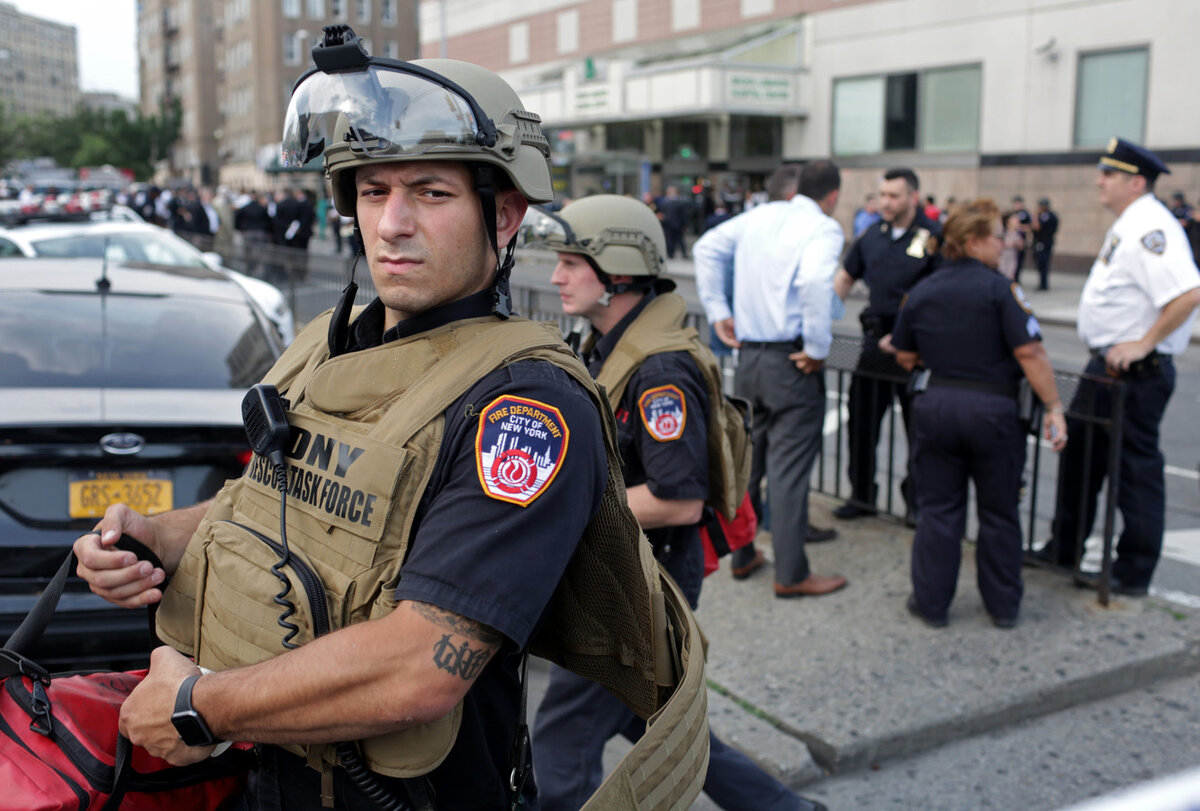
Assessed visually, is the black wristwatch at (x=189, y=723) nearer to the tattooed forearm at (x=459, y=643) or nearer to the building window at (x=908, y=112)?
the tattooed forearm at (x=459, y=643)

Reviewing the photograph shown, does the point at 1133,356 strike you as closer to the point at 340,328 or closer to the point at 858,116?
the point at 340,328

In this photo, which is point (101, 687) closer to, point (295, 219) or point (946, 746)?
point (946, 746)

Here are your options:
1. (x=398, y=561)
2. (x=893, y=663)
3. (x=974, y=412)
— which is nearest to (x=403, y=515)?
(x=398, y=561)

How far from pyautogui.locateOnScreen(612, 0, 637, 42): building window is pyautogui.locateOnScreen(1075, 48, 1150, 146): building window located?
15.6 metres

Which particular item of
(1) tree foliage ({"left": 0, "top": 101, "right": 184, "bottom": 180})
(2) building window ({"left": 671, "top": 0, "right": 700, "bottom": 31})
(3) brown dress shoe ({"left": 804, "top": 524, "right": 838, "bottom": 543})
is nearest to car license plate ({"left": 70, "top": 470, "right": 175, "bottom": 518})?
(3) brown dress shoe ({"left": 804, "top": 524, "right": 838, "bottom": 543})

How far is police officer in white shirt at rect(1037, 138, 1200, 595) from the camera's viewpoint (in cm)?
497

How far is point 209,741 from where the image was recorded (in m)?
1.53

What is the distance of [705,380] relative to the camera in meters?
3.09

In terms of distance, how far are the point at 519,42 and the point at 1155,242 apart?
123ft

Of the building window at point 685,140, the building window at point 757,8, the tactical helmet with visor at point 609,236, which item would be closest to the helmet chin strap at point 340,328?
the tactical helmet with visor at point 609,236

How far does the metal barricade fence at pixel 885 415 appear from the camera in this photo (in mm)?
4824

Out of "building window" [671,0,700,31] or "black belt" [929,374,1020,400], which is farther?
"building window" [671,0,700,31]

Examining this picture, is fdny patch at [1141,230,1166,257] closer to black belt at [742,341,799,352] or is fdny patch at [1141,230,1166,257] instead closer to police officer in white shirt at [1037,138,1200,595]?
police officer in white shirt at [1037,138,1200,595]

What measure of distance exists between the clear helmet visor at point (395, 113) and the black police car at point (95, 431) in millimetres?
2423
